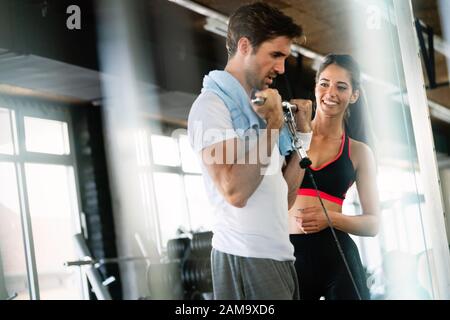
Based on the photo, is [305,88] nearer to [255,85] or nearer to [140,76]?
[255,85]

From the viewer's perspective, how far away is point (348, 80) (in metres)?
2.26

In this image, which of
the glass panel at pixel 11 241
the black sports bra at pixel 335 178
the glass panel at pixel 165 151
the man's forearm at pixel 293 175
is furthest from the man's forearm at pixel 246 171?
the glass panel at pixel 11 241

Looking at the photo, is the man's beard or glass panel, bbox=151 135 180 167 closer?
the man's beard

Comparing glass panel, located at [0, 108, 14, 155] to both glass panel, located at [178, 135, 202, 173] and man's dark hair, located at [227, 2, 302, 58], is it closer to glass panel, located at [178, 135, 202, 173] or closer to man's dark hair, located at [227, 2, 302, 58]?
glass panel, located at [178, 135, 202, 173]

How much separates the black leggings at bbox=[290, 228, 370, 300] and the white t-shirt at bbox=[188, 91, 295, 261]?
125 mm

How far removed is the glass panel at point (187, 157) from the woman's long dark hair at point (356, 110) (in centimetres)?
50

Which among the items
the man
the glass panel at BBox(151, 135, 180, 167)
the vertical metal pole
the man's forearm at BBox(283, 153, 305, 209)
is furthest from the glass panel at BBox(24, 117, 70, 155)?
the vertical metal pole

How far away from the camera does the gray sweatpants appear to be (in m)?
1.96

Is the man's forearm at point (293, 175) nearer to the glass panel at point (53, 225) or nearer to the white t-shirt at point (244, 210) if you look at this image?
the white t-shirt at point (244, 210)

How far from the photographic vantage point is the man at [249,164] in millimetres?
1939

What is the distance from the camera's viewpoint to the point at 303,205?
7.11 feet

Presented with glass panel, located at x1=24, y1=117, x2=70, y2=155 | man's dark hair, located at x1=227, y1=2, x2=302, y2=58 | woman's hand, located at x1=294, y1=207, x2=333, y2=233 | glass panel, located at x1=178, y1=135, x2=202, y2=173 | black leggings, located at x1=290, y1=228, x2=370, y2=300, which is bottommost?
black leggings, located at x1=290, y1=228, x2=370, y2=300

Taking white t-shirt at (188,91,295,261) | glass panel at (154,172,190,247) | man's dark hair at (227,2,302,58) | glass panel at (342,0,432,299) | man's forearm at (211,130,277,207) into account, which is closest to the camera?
man's forearm at (211,130,277,207)
